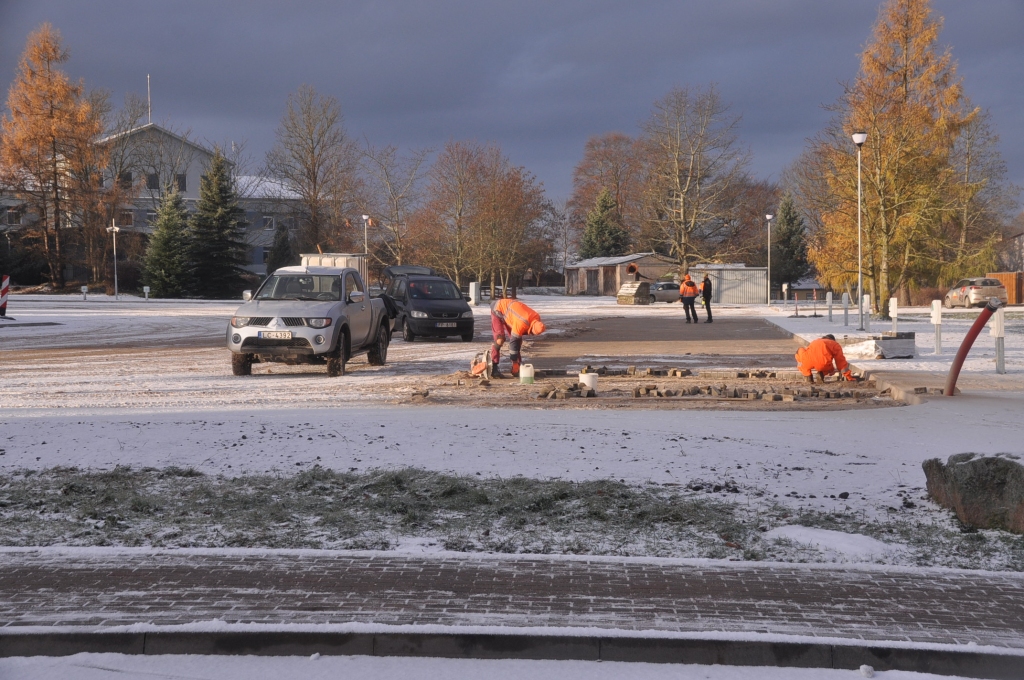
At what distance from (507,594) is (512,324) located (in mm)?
10655

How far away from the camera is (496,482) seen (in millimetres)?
7539

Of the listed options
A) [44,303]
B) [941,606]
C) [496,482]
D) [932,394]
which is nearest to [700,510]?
[496,482]

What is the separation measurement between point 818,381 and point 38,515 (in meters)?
11.8

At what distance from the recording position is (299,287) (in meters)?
16.7

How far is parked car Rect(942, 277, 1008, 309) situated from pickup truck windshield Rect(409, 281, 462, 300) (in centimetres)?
3105

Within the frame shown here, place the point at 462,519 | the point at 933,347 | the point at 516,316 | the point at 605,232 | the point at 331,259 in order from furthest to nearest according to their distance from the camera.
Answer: the point at 605,232, the point at 331,259, the point at 933,347, the point at 516,316, the point at 462,519

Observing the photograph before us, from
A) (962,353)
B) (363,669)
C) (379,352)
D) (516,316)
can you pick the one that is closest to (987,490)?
(363,669)

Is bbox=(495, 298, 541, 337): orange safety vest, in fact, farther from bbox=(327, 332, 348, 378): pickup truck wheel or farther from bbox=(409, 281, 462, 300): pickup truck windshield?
bbox=(409, 281, 462, 300): pickup truck windshield

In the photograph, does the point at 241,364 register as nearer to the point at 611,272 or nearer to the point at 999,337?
the point at 999,337

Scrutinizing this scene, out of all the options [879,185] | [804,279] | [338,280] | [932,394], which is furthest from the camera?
[804,279]

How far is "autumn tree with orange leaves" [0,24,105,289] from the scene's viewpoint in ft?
196

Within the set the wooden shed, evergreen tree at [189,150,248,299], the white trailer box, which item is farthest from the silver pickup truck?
the wooden shed

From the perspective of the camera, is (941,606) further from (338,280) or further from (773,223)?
(773,223)

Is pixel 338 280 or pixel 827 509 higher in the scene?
pixel 338 280
